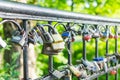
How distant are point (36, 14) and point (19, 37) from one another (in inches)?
3.5

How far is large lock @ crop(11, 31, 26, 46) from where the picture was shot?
42.9 inches

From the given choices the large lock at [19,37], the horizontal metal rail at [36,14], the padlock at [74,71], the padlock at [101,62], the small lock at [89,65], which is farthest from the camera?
the padlock at [101,62]

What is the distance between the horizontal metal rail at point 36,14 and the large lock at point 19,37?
0.06 m

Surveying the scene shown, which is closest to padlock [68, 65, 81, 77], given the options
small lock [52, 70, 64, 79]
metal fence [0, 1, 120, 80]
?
metal fence [0, 1, 120, 80]

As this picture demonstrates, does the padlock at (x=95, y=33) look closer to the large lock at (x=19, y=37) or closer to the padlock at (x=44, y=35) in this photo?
the padlock at (x=44, y=35)

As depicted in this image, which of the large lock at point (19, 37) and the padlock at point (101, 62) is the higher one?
A: the large lock at point (19, 37)

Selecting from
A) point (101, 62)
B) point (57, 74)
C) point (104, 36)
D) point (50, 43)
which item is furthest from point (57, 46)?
point (104, 36)

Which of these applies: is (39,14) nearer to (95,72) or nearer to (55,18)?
(55,18)

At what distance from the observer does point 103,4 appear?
746cm

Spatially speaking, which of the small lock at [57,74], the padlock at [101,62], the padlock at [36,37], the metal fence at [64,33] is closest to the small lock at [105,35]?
the metal fence at [64,33]

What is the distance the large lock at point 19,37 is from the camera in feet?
3.58

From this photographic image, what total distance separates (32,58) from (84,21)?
121 inches

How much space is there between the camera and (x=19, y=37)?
1104 millimetres

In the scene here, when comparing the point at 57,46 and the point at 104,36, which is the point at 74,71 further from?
the point at 104,36
